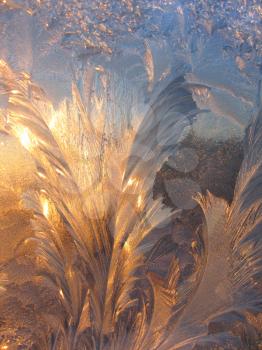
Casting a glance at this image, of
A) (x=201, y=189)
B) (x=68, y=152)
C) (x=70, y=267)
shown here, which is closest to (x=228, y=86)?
(x=201, y=189)

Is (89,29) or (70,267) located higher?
(89,29)

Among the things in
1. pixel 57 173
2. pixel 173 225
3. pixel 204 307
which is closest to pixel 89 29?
pixel 57 173

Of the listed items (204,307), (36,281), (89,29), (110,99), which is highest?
(89,29)

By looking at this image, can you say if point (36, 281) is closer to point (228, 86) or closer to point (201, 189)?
point (201, 189)

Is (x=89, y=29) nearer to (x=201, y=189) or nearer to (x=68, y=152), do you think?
(x=68, y=152)

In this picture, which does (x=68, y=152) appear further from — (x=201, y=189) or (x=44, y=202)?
(x=201, y=189)

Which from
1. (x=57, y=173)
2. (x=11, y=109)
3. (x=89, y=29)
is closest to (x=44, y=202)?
(x=57, y=173)

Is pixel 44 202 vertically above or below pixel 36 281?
above

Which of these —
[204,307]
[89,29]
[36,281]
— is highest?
[89,29]
